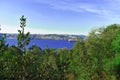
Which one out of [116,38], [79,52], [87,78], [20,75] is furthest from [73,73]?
[20,75]

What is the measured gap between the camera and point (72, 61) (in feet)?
267

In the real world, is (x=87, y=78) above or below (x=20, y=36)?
below

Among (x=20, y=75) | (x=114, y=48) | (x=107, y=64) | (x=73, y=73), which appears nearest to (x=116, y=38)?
(x=114, y=48)

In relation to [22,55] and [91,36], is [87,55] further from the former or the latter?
[22,55]

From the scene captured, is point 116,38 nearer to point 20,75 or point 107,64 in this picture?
point 107,64

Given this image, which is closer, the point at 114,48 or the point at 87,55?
the point at 114,48

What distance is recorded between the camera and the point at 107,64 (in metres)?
64.6

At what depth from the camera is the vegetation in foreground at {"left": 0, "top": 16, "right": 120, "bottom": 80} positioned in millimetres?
42344

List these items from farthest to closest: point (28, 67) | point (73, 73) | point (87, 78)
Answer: point (73, 73), point (87, 78), point (28, 67)

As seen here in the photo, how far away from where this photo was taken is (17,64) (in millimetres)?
42438

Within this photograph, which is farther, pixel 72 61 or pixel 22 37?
pixel 72 61

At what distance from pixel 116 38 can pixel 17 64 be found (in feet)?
110

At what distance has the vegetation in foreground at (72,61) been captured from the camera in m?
42.3

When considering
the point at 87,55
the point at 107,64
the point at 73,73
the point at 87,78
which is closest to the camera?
the point at 87,78
